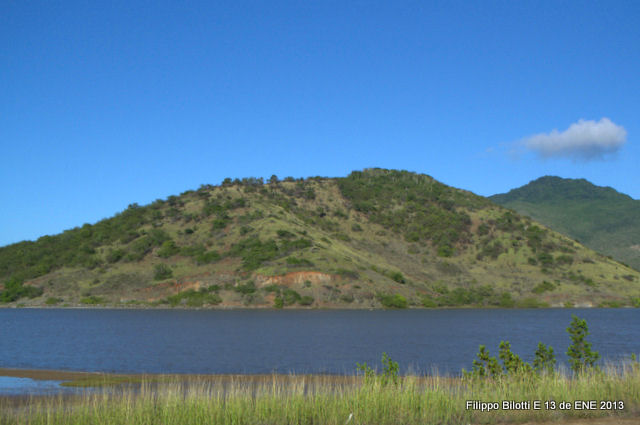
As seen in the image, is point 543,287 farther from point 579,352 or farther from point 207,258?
point 579,352

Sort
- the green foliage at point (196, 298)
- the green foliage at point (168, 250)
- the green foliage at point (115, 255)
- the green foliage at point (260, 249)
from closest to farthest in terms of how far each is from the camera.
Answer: the green foliage at point (196, 298), the green foliage at point (260, 249), the green foliage at point (168, 250), the green foliage at point (115, 255)

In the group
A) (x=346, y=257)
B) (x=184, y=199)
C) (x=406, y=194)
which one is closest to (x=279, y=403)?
(x=346, y=257)

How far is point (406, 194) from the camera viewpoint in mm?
179875

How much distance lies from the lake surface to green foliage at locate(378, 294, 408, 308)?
432 inches

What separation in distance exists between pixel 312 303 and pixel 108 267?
4729 centimetres

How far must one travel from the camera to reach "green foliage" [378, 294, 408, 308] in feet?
343

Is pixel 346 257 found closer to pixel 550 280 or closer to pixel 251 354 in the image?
pixel 550 280

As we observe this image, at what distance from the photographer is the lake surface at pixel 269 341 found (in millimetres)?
38531

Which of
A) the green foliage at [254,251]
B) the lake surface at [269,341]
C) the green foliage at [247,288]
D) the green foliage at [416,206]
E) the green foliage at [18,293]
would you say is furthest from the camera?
the green foliage at [416,206]

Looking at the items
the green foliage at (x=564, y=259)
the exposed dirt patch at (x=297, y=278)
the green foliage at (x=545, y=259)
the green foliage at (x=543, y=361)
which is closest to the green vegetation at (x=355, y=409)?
the green foliage at (x=543, y=361)

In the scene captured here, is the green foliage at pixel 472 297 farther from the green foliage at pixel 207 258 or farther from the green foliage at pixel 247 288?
the green foliage at pixel 207 258

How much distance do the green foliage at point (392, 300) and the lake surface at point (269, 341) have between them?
36.0ft

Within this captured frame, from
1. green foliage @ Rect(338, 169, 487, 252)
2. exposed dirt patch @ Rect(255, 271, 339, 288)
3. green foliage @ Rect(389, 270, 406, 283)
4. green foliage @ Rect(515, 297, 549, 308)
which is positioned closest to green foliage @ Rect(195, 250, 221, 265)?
exposed dirt patch @ Rect(255, 271, 339, 288)

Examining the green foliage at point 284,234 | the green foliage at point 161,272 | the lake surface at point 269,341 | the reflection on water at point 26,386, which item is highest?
the green foliage at point 284,234
